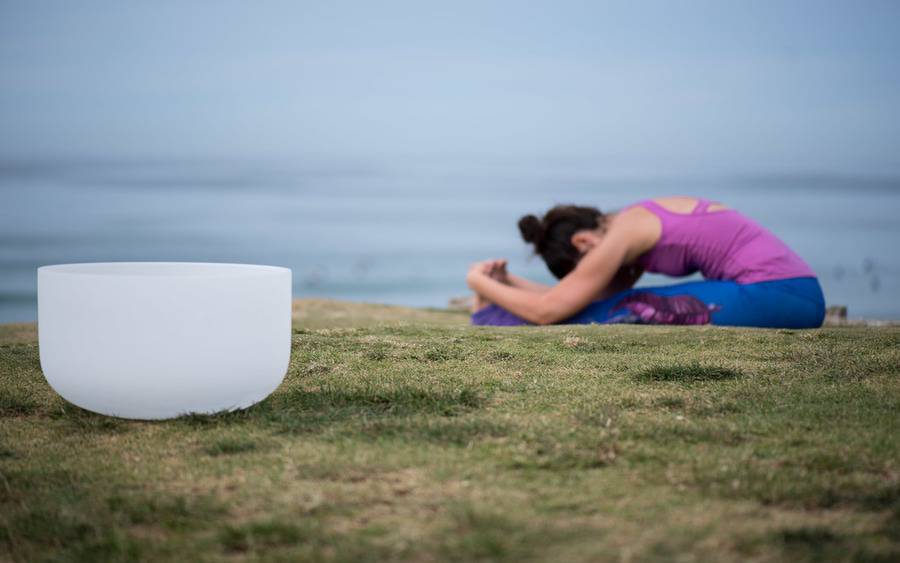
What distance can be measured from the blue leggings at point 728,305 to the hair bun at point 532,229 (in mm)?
853

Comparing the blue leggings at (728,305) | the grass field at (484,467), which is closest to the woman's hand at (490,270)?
the blue leggings at (728,305)

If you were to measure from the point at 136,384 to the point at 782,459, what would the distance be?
71.2 inches

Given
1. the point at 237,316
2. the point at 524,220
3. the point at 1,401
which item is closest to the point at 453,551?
the point at 237,316

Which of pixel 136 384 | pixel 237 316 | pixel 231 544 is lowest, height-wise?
pixel 231 544

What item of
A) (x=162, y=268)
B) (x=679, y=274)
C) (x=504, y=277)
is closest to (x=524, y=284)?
(x=504, y=277)

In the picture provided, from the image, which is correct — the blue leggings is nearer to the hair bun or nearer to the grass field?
the hair bun

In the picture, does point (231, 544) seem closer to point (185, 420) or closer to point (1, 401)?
point (185, 420)

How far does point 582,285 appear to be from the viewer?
19.4 ft

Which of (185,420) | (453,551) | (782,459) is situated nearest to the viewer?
(453,551)

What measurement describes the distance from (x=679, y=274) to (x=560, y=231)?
35.6 inches

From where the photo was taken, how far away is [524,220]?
261 inches

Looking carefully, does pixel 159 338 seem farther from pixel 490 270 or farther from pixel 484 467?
pixel 490 270

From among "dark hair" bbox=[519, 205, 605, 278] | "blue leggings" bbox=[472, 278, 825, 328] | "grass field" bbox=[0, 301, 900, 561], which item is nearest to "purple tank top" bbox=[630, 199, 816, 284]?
"blue leggings" bbox=[472, 278, 825, 328]

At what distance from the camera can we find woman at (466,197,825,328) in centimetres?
565
